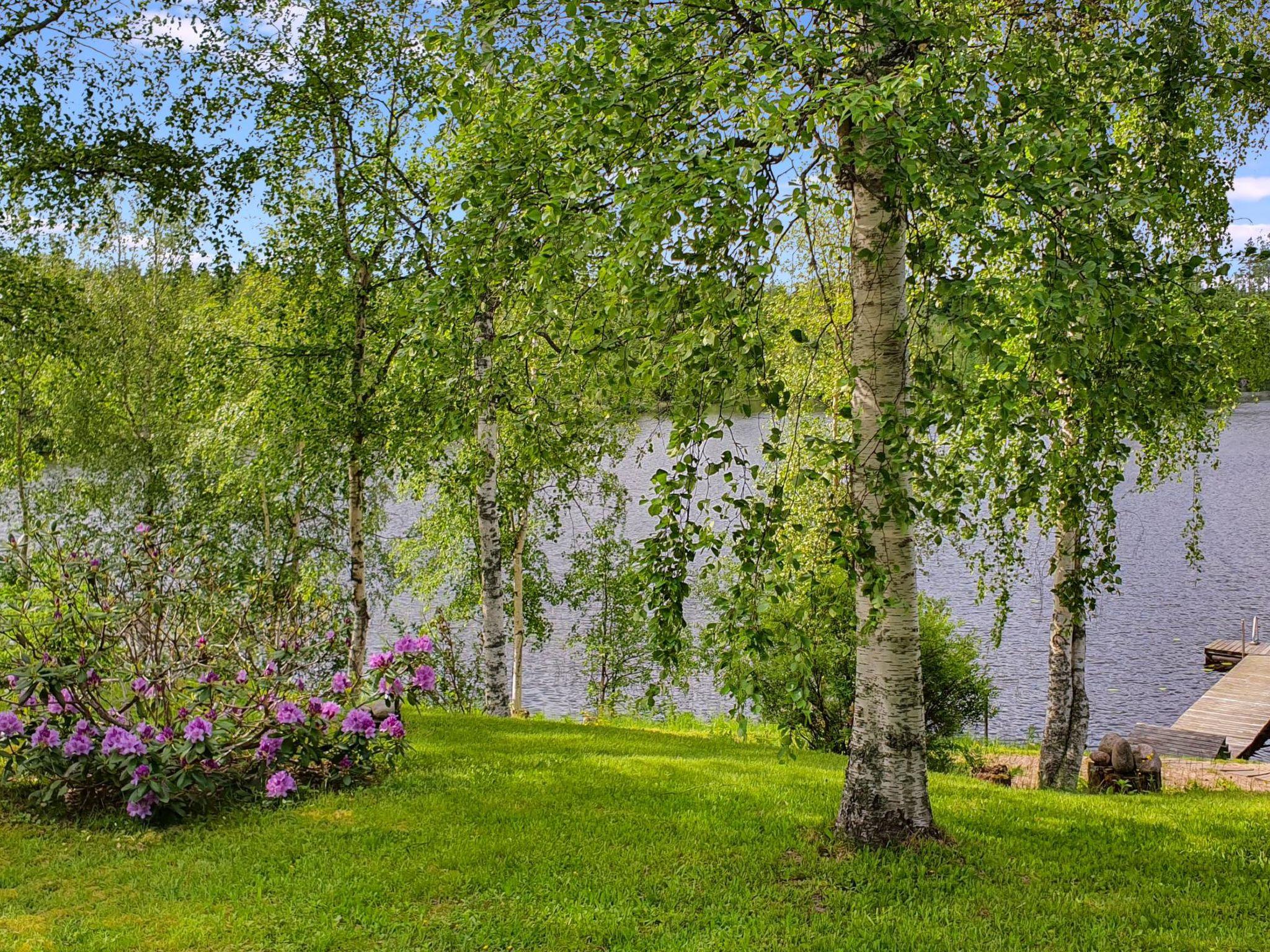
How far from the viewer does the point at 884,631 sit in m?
5.27

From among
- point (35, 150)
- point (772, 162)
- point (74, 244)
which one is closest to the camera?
point (772, 162)

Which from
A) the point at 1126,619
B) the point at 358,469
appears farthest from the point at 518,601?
the point at 1126,619

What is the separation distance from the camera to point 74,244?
24.9 m

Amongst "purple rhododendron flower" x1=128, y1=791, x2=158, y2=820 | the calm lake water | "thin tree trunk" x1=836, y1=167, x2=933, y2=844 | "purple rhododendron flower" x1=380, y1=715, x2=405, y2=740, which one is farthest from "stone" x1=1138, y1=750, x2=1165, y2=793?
"purple rhododendron flower" x1=128, y1=791, x2=158, y2=820

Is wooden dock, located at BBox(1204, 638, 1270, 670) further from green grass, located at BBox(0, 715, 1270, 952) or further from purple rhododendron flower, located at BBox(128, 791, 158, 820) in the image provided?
purple rhododendron flower, located at BBox(128, 791, 158, 820)

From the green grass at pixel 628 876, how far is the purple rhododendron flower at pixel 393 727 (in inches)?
14.1

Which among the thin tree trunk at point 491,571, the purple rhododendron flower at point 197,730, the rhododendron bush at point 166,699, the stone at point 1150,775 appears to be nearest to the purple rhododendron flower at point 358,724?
the rhododendron bush at point 166,699

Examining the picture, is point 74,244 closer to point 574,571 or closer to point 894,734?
point 574,571

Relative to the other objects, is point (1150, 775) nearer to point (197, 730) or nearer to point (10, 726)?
point (197, 730)

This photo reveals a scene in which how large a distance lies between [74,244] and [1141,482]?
84.4ft

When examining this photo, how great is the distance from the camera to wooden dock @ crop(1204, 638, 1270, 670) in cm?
1922

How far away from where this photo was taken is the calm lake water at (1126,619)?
58.5 feet

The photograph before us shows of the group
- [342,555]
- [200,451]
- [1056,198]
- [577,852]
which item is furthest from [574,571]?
[1056,198]

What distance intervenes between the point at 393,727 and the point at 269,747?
0.87 meters
